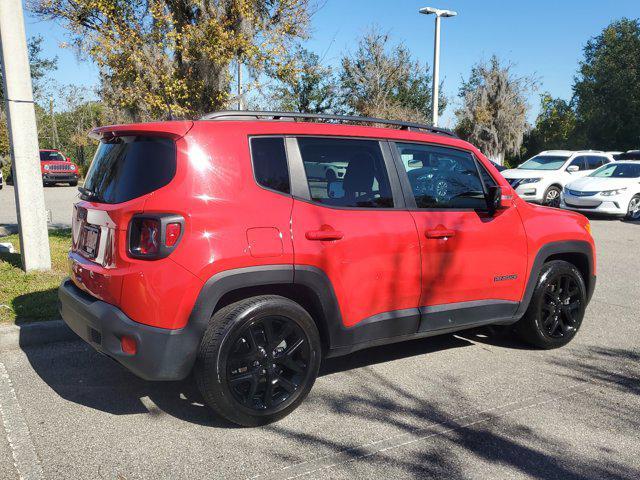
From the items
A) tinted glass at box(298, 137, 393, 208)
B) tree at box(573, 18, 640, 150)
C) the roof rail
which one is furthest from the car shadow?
tree at box(573, 18, 640, 150)

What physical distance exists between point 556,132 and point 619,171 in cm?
3527

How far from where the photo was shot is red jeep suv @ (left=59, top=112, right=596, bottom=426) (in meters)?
3.14

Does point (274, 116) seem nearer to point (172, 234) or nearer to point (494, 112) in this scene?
point (172, 234)

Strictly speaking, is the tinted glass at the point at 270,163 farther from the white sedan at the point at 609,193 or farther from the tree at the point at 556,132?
the tree at the point at 556,132

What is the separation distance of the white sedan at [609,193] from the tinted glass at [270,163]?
520 inches

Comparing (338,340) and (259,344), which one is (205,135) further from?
(338,340)

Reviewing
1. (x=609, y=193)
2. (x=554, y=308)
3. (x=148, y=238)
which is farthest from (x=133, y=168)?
(x=609, y=193)

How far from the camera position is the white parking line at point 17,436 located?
2.96m

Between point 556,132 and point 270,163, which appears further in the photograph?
point 556,132

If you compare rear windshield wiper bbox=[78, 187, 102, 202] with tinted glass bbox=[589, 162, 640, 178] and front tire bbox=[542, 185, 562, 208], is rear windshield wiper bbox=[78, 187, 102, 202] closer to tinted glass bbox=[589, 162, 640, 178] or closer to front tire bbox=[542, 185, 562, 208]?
front tire bbox=[542, 185, 562, 208]

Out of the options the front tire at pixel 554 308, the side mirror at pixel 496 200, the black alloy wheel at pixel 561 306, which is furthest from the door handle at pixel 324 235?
the black alloy wheel at pixel 561 306

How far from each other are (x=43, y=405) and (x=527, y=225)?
3.68 metres

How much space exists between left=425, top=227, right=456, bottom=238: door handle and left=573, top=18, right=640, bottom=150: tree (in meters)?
38.8

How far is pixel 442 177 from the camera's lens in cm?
430
